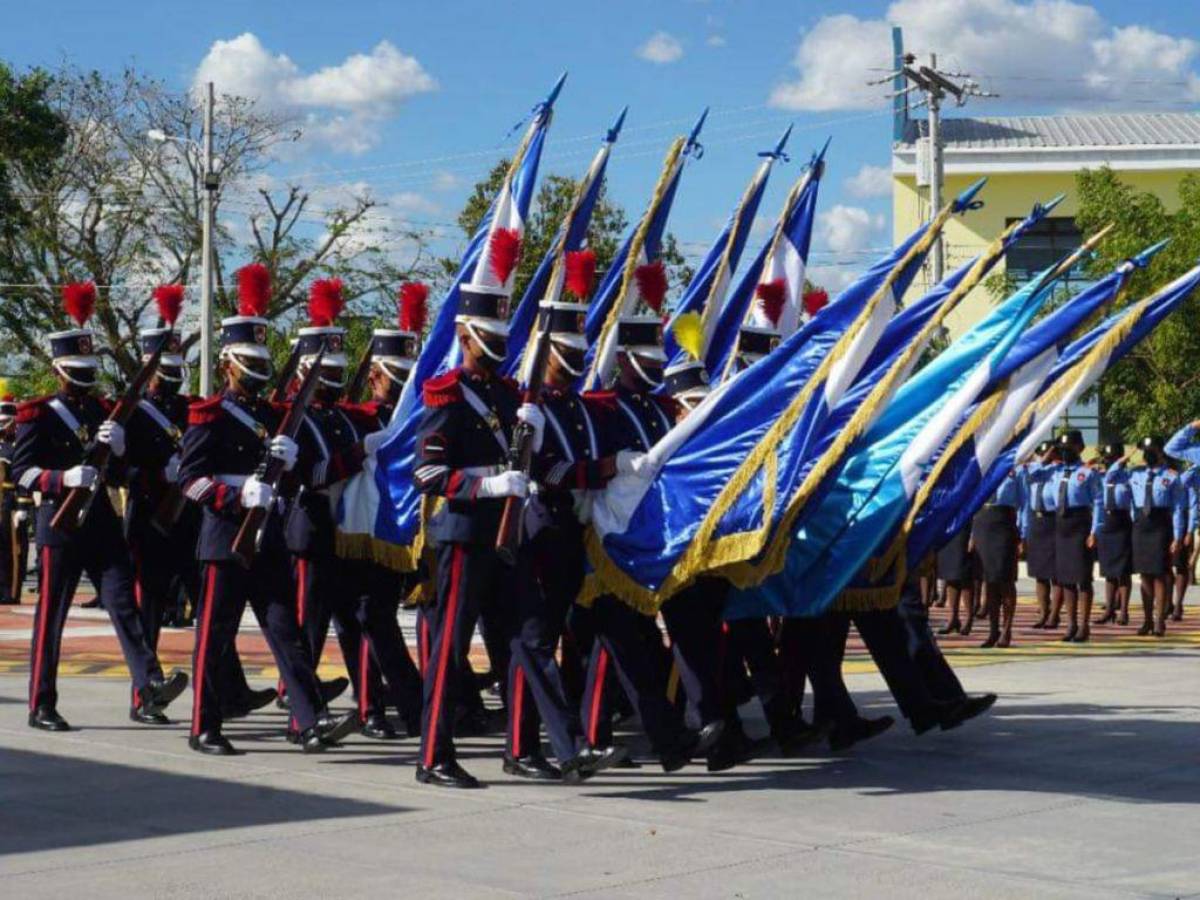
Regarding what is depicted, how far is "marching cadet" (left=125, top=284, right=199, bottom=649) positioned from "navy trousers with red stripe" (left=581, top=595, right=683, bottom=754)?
2723 millimetres

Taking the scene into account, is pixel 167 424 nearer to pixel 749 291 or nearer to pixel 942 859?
pixel 749 291

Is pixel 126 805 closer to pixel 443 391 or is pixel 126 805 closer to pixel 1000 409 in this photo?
pixel 443 391

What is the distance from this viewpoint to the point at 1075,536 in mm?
17406

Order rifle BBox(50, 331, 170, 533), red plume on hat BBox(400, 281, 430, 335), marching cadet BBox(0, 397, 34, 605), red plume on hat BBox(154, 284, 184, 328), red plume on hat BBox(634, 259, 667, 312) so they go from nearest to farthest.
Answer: red plume on hat BBox(634, 259, 667, 312)
rifle BBox(50, 331, 170, 533)
red plume on hat BBox(154, 284, 184, 328)
red plume on hat BBox(400, 281, 430, 335)
marching cadet BBox(0, 397, 34, 605)

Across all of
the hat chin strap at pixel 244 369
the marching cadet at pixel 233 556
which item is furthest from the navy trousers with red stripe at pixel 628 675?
the hat chin strap at pixel 244 369

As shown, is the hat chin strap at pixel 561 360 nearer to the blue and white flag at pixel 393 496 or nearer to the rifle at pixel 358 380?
the blue and white flag at pixel 393 496

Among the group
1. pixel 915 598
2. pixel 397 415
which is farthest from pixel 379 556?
pixel 915 598

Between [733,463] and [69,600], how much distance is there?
3.77 metres

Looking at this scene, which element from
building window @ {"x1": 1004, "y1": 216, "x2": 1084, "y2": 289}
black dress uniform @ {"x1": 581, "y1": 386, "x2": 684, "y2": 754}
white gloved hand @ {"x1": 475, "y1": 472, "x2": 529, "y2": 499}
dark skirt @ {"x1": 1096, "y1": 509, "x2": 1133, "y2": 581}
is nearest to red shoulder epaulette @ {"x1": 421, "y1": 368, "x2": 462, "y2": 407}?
white gloved hand @ {"x1": 475, "y1": 472, "x2": 529, "y2": 499}

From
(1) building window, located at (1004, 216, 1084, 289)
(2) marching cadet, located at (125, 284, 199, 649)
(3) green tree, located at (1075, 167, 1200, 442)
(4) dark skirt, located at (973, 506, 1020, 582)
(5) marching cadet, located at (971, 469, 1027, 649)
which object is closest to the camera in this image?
(2) marching cadet, located at (125, 284, 199, 649)

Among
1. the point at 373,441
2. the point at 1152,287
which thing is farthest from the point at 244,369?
the point at 1152,287

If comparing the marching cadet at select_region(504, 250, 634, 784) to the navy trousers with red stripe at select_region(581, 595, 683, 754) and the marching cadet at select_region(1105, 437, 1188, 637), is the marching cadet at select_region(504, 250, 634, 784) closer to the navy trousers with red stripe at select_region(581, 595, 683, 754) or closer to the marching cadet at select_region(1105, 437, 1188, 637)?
the navy trousers with red stripe at select_region(581, 595, 683, 754)

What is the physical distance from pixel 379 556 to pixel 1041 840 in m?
4.06

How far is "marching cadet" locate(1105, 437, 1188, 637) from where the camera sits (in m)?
17.9
